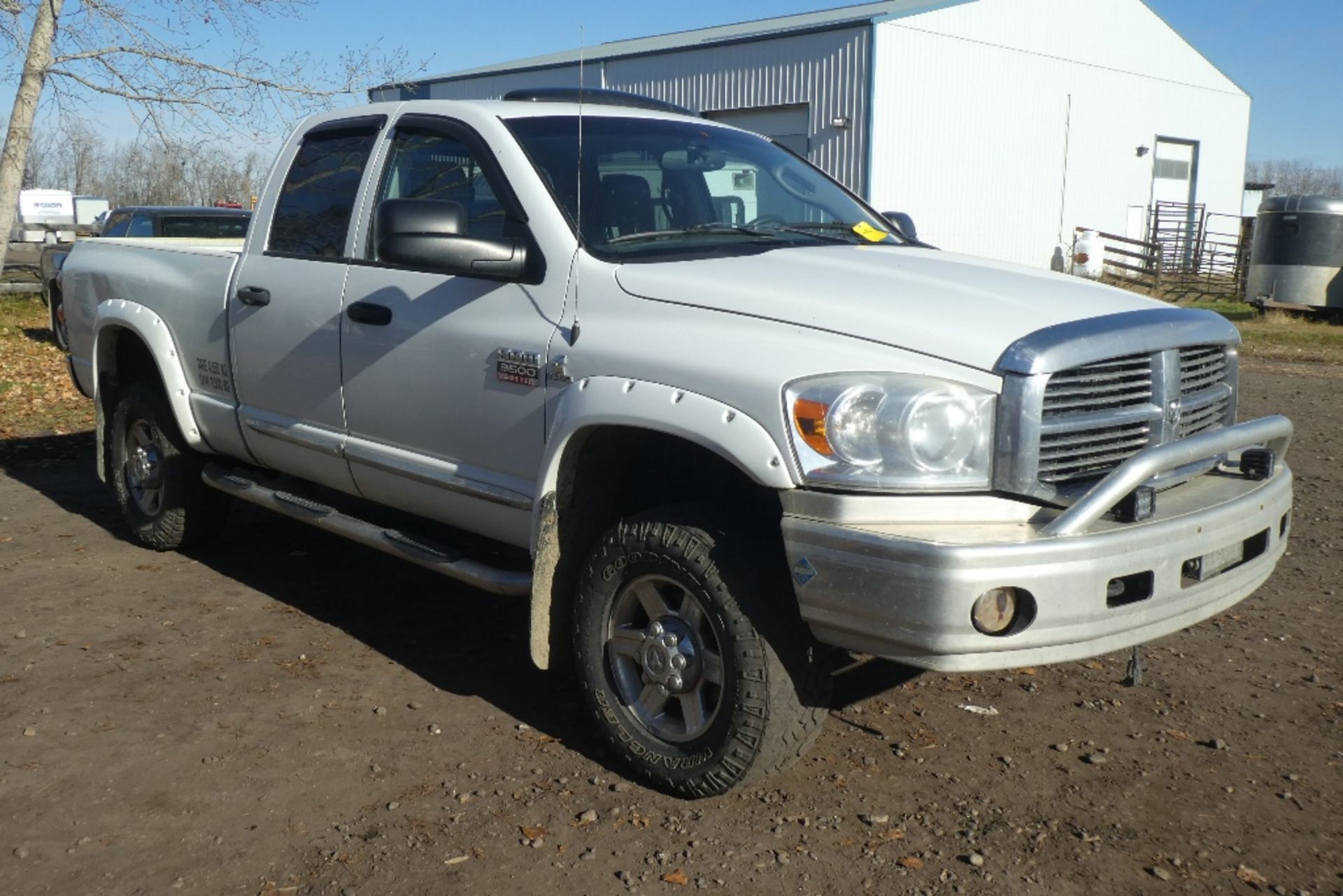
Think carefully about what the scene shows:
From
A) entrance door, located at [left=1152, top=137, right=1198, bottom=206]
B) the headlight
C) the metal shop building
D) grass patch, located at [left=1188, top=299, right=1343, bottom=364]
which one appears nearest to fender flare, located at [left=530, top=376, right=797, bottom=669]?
the headlight

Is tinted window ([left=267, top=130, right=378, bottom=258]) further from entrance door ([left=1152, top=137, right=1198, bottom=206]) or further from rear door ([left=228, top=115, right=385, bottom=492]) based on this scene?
entrance door ([left=1152, top=137, right=1198, bottom=206])

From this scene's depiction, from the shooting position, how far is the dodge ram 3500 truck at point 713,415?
10.4 feet

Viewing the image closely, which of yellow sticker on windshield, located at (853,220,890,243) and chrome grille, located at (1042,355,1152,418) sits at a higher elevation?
yellow sticker on windshield, located at (853,220,890,243)

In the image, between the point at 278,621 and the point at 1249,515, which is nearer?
the point at 1249,515

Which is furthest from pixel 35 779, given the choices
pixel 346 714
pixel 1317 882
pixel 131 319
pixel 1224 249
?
pixel 1224 249

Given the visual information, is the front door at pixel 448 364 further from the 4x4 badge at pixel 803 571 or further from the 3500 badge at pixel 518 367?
the 4x4 badge at pixel 803 571

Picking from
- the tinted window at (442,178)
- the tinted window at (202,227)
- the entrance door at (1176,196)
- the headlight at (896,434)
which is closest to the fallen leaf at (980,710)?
the headlight at (896,434)

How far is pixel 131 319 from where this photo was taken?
6078 millimetres

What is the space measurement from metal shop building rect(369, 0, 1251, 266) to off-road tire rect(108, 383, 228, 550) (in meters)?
14.2

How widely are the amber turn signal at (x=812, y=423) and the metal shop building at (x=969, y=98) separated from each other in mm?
17624

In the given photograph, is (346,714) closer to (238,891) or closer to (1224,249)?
(238,891)

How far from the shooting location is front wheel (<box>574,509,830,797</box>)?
3.40 metres

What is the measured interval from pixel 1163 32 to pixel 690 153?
103ft

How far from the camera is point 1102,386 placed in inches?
132
